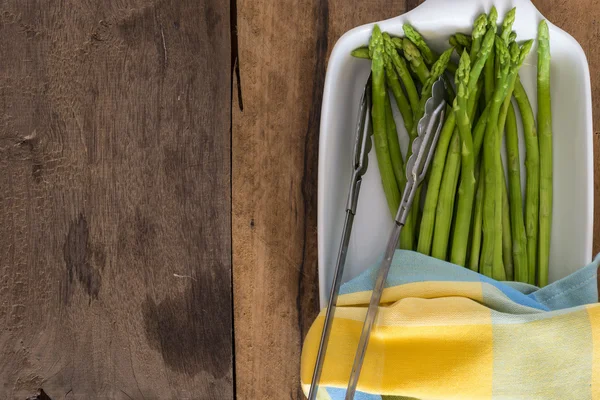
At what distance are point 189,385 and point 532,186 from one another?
47 centimetres

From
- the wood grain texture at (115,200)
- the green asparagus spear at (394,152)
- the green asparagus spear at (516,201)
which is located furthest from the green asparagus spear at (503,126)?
the wood grain texture at (115,200)

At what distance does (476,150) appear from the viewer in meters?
0.65

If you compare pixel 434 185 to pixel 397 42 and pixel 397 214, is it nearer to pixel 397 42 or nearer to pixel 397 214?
pixel 397 214

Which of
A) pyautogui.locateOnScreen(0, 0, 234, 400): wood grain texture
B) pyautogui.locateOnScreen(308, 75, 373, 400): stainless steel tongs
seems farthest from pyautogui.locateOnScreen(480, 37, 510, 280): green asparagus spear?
pyautogui.locateOnScreen(0, 0, 234, 400): wood grain texture

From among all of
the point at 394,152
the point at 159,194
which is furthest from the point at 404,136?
the point at 159,194

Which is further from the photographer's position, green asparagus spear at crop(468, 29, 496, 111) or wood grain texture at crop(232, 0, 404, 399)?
wood grain texture at crop(232, 0, 404, 399)

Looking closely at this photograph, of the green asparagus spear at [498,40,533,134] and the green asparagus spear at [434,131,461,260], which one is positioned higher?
the green asparagus spear at [498,40,533,134]

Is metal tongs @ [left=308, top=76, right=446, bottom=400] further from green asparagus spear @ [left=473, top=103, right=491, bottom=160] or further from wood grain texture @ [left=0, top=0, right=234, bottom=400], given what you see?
wood grain texture @ [left=0, top=0, right=234, bottom=400]

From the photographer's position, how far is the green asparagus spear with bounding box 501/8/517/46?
2.01 feet

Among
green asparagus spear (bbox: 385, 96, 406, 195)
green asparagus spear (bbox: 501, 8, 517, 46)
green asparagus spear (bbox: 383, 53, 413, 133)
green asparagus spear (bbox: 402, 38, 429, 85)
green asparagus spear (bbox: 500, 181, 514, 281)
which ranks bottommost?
green asparagus spear (bbox: 500, 181, 514, 281)

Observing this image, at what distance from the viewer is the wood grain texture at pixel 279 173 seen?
2.36ft

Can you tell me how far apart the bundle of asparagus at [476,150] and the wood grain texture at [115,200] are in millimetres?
203

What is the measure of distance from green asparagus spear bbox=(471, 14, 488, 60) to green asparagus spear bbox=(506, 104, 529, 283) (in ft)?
0.25

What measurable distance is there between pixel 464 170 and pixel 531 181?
0.26 feet
